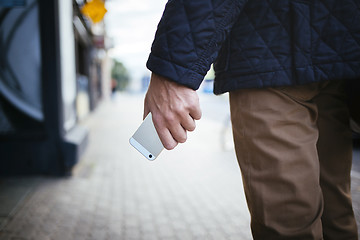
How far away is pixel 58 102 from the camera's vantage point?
3.32m

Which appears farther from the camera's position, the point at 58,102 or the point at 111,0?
the point at 111,0

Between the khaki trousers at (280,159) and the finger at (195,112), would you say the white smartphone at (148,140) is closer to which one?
the finger at (195,112)

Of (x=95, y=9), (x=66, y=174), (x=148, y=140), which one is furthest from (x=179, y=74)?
(x=95, y=9)

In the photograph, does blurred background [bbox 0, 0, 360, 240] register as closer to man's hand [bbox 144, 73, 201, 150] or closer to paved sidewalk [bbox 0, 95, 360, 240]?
paved sidewalk [bbox 0, 95, 360, 240]

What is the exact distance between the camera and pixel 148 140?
1134mm

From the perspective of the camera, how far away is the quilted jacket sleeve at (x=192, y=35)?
0.98m

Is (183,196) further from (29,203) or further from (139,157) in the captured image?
(139,157)

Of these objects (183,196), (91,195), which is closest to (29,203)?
(91,195)

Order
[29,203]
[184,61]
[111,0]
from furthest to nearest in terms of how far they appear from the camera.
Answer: [111,0] → [29,203] → [184,61]

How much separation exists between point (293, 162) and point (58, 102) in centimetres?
282

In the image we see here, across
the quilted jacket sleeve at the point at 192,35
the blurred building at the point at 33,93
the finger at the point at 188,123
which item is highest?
the quilted jacket sleeve at the point at 192,35

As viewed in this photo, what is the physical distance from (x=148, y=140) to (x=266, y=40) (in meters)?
0.53

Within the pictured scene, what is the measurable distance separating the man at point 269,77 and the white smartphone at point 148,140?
0.19 ft

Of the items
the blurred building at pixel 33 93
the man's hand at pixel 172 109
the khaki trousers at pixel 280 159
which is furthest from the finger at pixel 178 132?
the blurred building at pixel 33 93
